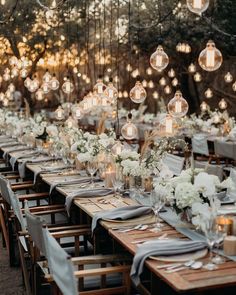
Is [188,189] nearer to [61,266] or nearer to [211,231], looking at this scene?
[211,231]

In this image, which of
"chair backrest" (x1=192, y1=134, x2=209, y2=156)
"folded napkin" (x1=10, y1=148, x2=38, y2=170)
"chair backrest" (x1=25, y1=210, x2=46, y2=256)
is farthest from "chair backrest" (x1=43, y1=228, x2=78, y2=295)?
"chair backrest" (x1=192, y1=134, x2=209, y2=156)

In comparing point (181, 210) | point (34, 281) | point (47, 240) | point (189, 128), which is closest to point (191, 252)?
point (181, 210)

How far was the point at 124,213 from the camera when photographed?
4164 mm

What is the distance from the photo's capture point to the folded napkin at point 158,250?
3.25 m

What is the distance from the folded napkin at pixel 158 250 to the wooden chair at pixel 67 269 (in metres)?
0.30

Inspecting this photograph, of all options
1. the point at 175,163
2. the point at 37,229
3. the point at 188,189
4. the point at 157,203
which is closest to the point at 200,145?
the point at 175,163

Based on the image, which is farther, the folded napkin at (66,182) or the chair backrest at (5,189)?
the folded napkin at (66,182)

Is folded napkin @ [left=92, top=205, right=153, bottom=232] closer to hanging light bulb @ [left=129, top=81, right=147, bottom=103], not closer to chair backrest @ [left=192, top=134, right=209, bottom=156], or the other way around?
hanging light bulb @ [left=129, top=81, right=147, bottom=103]

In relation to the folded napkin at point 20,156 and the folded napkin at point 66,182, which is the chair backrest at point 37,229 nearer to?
the folded napkin at point 66,182

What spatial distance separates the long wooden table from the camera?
2.89 meters

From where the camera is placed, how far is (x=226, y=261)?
3.18 meters

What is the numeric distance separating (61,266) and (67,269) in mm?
106

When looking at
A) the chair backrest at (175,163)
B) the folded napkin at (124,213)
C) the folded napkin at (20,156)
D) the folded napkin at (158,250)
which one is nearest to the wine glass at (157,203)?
the folded napkin at (124,213)

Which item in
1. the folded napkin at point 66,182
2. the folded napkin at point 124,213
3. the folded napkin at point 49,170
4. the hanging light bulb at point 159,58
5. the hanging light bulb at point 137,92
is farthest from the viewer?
the hanging light bulb at point 137,92
